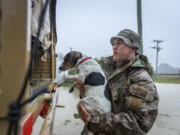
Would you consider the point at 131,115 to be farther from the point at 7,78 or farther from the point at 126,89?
the point at 7,78

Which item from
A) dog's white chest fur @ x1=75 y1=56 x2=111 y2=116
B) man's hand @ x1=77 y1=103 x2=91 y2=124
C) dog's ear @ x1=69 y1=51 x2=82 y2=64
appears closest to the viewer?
man's hand @ x1=77 y1=103 x2=91 y2=124

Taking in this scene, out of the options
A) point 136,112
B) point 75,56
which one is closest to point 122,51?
point 136,112

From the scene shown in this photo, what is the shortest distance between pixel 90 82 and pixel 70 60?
92 centimetres

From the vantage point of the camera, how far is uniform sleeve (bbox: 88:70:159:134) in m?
2.01

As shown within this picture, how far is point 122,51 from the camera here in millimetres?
2352

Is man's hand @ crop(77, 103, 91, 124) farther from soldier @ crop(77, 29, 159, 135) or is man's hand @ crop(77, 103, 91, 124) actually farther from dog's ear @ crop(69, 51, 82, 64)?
dog's ear @ crop(69, 51, 82, 64)

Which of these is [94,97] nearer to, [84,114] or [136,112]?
[84,114]

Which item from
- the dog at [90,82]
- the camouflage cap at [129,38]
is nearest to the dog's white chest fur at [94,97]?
the dog at [90,82]

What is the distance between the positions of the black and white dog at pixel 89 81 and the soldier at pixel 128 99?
0.12 metres

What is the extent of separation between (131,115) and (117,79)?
1.37ft

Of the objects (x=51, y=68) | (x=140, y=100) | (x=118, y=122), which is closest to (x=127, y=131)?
(x=118, y=122)

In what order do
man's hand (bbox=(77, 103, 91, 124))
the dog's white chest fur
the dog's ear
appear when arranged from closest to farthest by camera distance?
man's hand (bbox=(77, 103, 91, 124)) → the dog's white chest fur → the dog's ear

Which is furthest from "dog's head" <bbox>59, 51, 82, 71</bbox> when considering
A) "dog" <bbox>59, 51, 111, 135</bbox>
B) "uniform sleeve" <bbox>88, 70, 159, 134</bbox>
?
"uniform sleeve" <bbox>88, 70, 159, 134</bbox>

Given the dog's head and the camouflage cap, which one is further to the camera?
the dog's head
